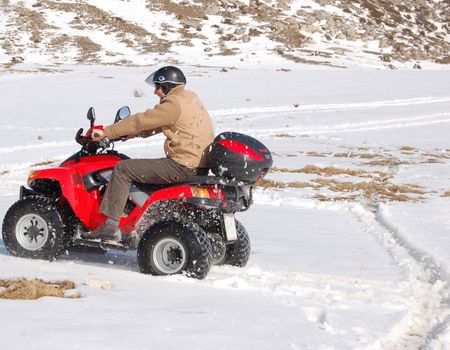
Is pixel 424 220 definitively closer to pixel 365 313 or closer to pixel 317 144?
pixel 365 313

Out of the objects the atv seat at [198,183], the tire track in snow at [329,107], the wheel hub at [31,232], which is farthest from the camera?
the tire track in snow at [329,107]

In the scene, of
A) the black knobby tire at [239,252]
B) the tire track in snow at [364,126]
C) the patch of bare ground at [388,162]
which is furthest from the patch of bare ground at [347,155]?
the black knobby tire at [239,252]

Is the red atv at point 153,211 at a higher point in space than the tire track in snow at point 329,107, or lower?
higher

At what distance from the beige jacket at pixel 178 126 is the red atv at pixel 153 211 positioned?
20 cm

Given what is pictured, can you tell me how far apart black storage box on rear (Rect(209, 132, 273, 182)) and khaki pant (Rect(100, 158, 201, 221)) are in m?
0.34

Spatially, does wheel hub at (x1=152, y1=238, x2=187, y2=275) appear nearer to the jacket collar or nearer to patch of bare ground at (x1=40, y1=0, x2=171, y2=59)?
the jacket collar

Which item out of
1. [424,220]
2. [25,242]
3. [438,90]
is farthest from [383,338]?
[438,90]

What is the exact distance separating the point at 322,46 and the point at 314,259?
5355 cm

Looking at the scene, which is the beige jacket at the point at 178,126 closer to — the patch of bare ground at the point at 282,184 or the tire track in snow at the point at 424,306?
the tire track in snow at the point at 424,306

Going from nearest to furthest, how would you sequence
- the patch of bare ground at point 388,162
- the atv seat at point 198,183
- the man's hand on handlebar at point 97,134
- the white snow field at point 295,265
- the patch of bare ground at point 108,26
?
the white snow field at point 295,265
the atv seat at point 198,183
the man's hand on handlebar at point 97,134
the patch of bare ground at point 388,162
the patch of bare ground at point 108,26

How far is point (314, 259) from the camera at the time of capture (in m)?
7.74

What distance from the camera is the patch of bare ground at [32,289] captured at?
5363mm

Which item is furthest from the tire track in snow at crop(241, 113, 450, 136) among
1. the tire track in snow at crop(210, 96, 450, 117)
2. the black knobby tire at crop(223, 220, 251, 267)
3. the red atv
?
the red atv

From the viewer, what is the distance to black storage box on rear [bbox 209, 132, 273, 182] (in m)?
6.29
